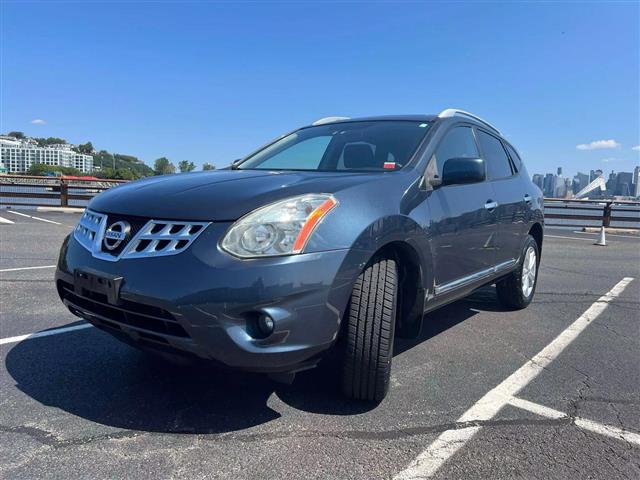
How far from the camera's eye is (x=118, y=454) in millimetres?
2215

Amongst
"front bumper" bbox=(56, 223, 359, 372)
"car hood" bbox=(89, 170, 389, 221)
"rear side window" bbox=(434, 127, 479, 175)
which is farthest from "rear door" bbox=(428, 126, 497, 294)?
"front bumper" bbox=(56, 223, 359, 372)

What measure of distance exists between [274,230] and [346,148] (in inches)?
69.4

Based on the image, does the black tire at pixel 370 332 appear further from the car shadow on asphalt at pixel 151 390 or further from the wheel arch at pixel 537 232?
the wheel arch at pixel 537 232

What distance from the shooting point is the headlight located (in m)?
2.23

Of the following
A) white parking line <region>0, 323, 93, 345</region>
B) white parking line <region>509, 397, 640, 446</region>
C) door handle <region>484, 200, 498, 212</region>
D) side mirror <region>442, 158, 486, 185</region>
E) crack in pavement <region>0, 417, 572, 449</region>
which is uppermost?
side mirror <region>442, 158, 486, 185</region>

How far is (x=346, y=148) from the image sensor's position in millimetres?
3857

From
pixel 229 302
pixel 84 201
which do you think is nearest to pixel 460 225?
pixel 229 302

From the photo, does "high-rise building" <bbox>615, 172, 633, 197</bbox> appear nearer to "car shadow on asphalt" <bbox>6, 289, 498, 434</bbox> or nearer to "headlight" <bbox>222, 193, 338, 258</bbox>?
"car shadow on asphalt" <bbox>6, 289, 498, 434</bbox>

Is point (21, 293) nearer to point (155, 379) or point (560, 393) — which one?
point (155, 379)

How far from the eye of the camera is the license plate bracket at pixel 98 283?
2.30m

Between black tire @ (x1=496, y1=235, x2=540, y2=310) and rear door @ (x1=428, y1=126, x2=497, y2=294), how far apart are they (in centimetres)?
95

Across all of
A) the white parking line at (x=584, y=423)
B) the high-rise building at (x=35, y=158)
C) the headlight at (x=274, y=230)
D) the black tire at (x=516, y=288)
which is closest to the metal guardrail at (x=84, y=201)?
the black tire at (x=516, y=288)

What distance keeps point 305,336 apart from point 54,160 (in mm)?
47767

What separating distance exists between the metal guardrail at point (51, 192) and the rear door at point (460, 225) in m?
15.2
